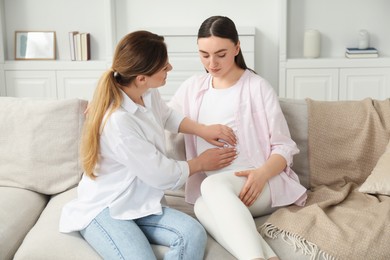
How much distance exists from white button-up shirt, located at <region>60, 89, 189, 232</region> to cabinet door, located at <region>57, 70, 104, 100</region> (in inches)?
118

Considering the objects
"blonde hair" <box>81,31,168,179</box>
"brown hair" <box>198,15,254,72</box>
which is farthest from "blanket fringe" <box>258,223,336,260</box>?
"brown hair" <box>198,15,254,72</box>

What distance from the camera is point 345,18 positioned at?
4.95 meters

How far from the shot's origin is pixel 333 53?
5.01 m

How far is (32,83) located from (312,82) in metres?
2.27

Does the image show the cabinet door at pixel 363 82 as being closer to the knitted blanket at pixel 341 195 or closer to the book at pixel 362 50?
the book at pixel 362 50

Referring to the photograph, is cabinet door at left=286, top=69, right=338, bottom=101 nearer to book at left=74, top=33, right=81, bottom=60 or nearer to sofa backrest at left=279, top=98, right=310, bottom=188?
book at left=74, top=33, right=81, bottom=60

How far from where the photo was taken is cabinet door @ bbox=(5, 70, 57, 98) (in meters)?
5.01

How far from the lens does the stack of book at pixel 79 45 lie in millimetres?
4977

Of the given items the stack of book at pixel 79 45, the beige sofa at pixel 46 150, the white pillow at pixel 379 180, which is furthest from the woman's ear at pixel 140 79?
the stack of book at pixel 79 45

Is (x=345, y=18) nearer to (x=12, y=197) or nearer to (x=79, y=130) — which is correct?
(x=79, y=130)

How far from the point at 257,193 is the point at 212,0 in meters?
3.12

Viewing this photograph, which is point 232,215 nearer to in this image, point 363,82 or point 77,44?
point 363,82

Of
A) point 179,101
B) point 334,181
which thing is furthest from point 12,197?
point 334,181

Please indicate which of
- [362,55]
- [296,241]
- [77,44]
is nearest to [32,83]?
[77,44]
